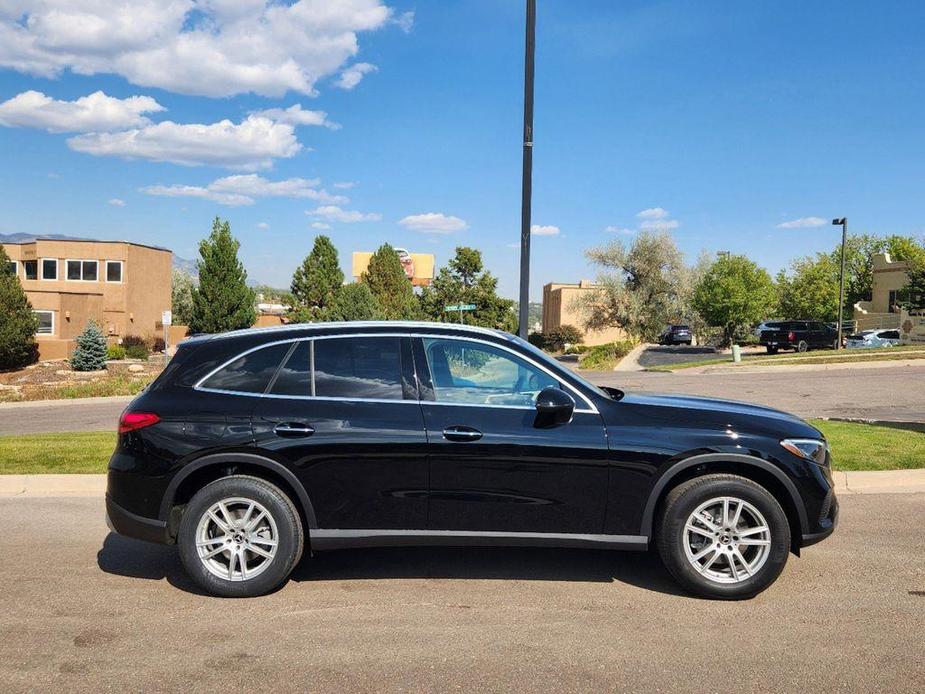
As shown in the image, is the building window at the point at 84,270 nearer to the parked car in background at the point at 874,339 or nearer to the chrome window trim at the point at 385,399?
the parked car in background at the point at 874,339

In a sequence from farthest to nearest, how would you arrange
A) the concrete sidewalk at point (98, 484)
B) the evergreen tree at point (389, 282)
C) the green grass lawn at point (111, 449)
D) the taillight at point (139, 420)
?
the evergreen tree at point (389, 282) → the green grass lawn at point (111, 449) → the concrete sidewalk at point (98, 484) → the taillight at point (139, 420)

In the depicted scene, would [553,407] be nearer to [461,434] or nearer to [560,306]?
[461,434]

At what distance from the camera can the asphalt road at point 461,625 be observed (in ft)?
11.7

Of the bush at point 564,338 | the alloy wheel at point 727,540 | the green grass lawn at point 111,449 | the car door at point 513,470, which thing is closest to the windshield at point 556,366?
the car door at point 513,470

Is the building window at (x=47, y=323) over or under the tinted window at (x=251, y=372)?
over

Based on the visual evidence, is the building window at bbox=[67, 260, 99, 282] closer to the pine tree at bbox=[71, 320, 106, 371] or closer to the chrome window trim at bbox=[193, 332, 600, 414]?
the pine tree at bbox=[71, 320, 106, 371]

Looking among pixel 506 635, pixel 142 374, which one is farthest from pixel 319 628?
pixel 142 374

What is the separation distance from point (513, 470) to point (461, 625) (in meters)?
0.95

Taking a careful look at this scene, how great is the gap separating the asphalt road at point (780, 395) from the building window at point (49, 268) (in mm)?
34047

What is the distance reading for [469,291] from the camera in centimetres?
4266

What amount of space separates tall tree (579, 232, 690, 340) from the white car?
11600mm

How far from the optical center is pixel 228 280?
36.9 metres

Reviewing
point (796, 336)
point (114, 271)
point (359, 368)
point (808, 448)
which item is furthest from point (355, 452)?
point (114, 271)

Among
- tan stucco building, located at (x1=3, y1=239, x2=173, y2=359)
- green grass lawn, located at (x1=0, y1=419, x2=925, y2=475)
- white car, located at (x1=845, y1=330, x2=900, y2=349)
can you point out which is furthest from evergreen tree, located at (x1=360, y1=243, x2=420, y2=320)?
green grass lawn, located at (x1=0, y1=419, x2=925, y2=475)
